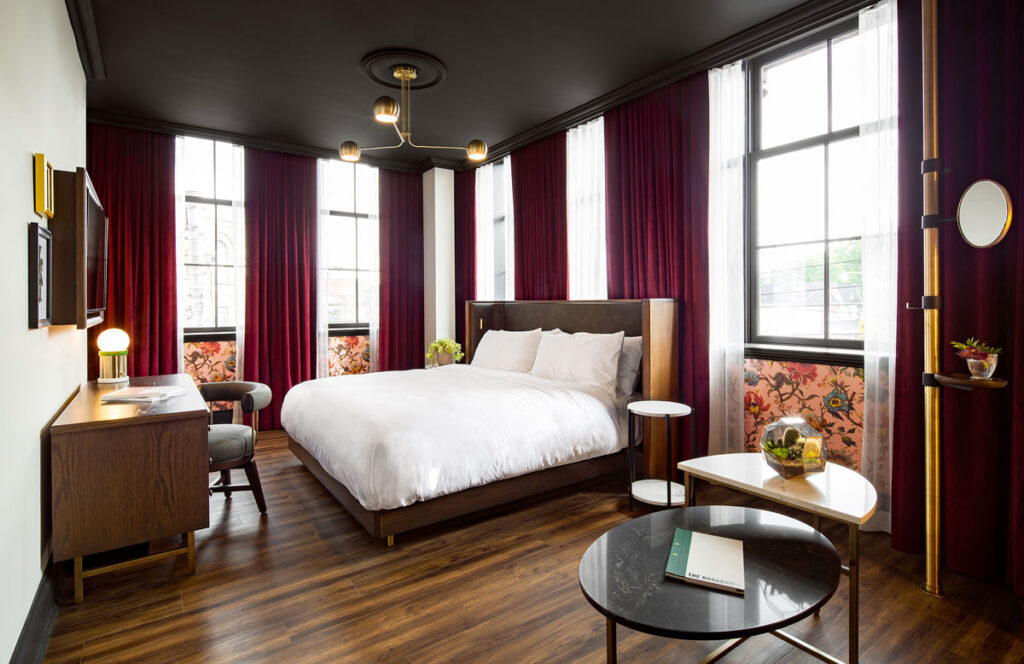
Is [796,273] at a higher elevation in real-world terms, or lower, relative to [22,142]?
lower

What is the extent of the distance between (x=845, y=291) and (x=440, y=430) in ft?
7.94

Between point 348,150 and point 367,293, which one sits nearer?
point 348,150

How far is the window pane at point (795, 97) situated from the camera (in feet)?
10.5

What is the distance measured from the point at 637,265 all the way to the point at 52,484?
352cm

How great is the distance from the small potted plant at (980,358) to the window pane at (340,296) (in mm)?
5068

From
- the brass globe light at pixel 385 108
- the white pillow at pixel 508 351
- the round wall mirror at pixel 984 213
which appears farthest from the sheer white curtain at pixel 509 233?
the round wall mirror at pixel 984 213

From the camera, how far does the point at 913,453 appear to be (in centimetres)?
251

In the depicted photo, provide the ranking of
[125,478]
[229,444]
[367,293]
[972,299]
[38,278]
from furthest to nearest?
[367,293] → [229,444] → [972,299] → [125,478] → [38,278]

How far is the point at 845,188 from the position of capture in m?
3.07

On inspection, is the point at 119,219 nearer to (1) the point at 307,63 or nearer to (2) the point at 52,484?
(1) the point at 307,63

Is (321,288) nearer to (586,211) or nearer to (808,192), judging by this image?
(586,211)

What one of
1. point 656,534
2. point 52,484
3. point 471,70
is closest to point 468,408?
point 656,534

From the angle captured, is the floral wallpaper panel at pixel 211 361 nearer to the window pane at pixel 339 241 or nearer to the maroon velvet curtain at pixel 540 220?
the window pane at pixel 339 241

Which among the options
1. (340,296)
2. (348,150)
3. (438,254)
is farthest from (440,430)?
(438,254)
